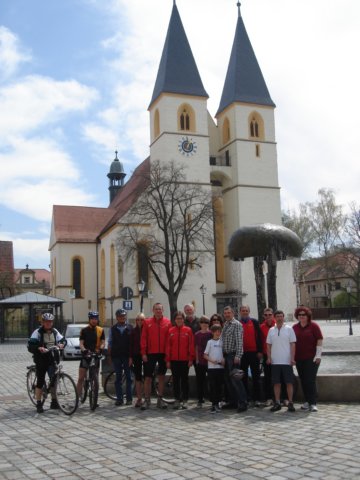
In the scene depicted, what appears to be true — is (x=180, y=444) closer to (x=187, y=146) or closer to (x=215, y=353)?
(x=215, y=353)

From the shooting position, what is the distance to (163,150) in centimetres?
4703

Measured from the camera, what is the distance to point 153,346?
1014cm

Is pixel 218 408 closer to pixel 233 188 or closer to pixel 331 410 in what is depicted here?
pixel 331 410

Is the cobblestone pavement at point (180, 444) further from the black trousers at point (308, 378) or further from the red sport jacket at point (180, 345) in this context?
the red sport jacket at point (180, 345)

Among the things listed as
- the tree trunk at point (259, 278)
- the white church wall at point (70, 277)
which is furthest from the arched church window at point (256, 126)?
the tree trunk at point (259, 278)

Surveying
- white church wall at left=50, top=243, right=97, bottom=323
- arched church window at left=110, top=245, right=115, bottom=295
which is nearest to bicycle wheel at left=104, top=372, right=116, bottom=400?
arched church window at left=110, top=245, right=115, bottom=295

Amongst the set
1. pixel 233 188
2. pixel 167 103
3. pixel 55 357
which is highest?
pixel 167 103

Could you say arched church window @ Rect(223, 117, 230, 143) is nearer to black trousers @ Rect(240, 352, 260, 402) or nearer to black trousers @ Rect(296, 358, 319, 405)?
black trousers @ Rect(240, 352, 260, 402)

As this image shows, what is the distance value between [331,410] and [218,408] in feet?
5.99

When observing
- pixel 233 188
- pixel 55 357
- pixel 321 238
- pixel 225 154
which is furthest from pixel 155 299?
pixel 55 357

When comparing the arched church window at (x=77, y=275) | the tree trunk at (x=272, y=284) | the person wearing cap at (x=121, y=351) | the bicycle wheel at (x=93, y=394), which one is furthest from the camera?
the arched church window at (x=77, y=275)

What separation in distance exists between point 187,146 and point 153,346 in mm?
38320

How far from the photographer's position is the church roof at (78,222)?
57.7 metres

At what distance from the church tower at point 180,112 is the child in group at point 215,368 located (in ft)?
122
